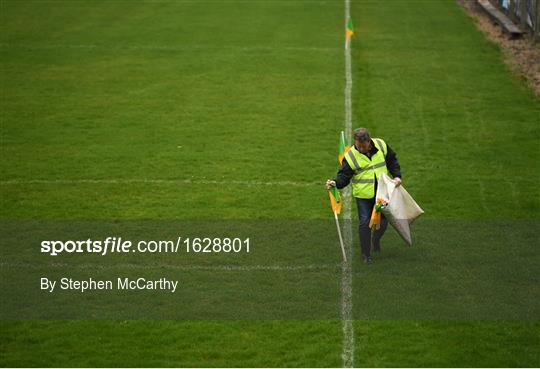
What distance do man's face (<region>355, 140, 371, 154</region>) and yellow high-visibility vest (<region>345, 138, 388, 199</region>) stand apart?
8 cm

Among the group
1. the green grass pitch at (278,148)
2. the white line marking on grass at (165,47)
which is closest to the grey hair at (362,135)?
the green grass pitch at (278,148)

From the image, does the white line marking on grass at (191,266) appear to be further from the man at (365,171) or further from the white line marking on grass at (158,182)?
the white line marking on grass at (158,182)

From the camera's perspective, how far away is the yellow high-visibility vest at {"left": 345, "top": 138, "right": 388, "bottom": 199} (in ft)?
42.8

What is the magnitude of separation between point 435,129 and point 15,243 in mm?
9812

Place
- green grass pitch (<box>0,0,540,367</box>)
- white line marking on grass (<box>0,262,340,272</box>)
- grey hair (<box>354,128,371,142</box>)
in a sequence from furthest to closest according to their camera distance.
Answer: white line marking on grass (<box>0,262,340,272</box>) → grey hair (<box>354,128,371,142</box>) → green grass pitch (<box>0,0,540,367</box>)

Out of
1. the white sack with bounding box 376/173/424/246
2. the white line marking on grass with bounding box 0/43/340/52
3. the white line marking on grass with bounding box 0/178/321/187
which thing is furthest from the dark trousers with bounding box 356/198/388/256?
the white line marking on grass with bounding box 0/43/340/52

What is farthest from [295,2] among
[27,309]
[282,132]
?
[27,309]

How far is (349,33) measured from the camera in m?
26.7

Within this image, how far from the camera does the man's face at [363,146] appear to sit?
12828 mm

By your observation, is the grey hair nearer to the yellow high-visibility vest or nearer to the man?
the man

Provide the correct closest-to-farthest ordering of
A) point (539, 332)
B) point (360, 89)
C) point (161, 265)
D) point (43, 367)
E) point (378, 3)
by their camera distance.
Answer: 1. point (43, 367)
2. point (539, 332)
3. point (161, 265)
4. point (360, 89)
5. point (378, 3)

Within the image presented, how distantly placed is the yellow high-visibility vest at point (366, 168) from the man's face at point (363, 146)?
3.3 inches

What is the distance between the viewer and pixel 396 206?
1288 cm

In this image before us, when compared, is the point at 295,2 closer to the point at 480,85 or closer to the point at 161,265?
the point at 480,85
